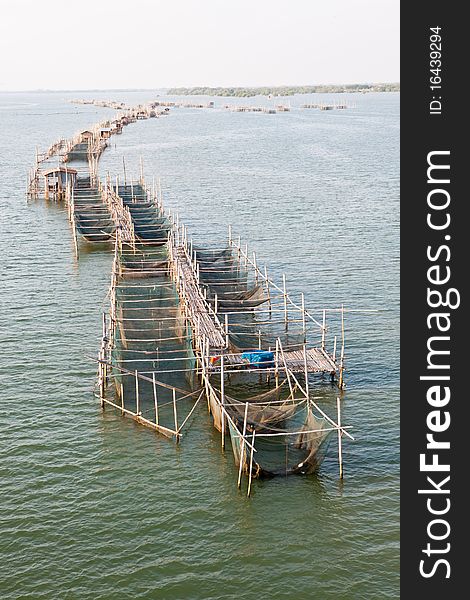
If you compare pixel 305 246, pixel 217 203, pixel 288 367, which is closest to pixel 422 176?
pixel 288 367

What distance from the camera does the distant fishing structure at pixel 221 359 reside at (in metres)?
25.3

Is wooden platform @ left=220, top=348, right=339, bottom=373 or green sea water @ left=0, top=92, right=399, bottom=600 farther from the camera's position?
wooden platform @ left=220, top=348, right=339, bottom=373

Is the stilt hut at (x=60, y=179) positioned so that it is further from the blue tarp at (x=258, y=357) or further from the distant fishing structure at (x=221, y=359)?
the blue tarp at (x=258, y=357)

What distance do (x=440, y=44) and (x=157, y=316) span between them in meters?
20.8

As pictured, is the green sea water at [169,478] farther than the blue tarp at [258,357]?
No

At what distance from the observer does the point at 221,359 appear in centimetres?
2639

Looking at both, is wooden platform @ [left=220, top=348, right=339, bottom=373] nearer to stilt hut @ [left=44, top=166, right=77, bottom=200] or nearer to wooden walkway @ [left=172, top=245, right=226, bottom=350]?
wooden walkway @ [left=172, top=245, right=226, bottom=350]

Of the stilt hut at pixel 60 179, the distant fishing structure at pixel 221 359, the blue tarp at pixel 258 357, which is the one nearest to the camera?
the distant fishing structure at pixel 221 359

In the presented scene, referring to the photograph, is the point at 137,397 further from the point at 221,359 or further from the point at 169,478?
the point at 169,478

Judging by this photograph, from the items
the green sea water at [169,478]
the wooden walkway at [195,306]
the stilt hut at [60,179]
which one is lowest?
the green sea water at [169,478]

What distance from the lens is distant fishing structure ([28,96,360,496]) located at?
25.3m

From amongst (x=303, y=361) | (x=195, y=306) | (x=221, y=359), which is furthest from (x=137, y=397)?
(x=195, y=306)

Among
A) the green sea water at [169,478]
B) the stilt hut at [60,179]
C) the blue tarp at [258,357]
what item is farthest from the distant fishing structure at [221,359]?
the stilt hut at [60,179]

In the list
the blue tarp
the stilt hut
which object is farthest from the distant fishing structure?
the stilt hut
